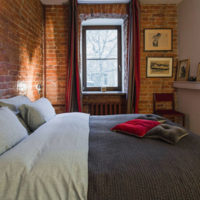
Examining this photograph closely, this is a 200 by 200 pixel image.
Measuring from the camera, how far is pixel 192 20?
3.38 metres

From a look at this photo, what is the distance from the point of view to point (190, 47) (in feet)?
11.3

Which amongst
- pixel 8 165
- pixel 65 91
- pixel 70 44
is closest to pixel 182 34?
pixel 70 44

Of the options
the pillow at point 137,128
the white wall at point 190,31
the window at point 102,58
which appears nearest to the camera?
the pillow at point 137,128

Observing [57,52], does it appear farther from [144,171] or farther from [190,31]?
[144,171]

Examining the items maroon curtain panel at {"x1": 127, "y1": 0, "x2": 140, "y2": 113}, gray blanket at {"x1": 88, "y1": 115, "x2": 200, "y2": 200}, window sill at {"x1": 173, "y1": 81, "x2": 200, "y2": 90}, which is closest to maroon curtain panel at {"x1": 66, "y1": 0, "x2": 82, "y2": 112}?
maroon curtain panel at {"x1": 127, "y1": 0, "x2": 140, "y2": 113}

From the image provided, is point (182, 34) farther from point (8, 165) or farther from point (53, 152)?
point (8, 165)

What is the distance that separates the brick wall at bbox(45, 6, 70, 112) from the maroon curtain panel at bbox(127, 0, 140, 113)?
121cm

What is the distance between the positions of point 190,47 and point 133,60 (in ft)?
3.29

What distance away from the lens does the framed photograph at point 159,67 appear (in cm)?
393

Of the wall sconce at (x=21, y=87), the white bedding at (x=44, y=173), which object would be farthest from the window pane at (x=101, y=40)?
the white bedding at (x=44, y=173)

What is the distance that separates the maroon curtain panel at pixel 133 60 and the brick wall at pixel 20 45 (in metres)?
1.68

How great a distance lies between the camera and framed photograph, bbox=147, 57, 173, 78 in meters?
3.93

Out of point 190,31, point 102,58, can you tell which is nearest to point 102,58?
point 102,58

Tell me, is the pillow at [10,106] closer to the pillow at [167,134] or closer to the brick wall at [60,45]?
the brick wall at [60,45]
